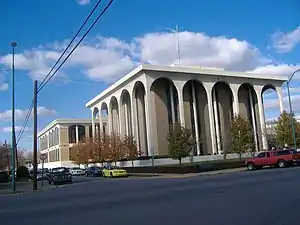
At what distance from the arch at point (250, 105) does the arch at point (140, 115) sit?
815 inches

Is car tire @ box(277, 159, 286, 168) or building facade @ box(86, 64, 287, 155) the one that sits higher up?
building facade @ box(86, 64, 287, 155)

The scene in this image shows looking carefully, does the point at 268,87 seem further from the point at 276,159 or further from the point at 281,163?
the point at 281,163

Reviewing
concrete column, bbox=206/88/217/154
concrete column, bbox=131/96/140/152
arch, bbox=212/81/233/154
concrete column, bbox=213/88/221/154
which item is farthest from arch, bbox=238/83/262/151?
concrete column, bbox=131/96/140/152

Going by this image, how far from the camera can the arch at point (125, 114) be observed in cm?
8306

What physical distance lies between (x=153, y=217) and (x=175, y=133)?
1666 inches

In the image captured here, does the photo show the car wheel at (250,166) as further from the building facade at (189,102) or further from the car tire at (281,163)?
the building facade at (189,102)

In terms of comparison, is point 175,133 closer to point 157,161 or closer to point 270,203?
point 157,161

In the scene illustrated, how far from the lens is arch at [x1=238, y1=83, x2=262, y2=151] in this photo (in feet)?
274

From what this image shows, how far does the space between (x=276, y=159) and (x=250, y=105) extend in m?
48.5

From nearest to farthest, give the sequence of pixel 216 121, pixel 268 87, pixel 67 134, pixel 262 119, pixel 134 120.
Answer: pixel 134 120 < pixel 216 121 < pixel 262 119 < pixel 268 87 < pixel 67 134

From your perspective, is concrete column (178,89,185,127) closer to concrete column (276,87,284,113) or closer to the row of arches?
the row of arches

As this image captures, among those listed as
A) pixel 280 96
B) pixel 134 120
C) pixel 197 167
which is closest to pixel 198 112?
pixel 134 120

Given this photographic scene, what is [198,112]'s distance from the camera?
77.9m

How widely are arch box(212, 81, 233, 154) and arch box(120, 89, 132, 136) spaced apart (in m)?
17.5
